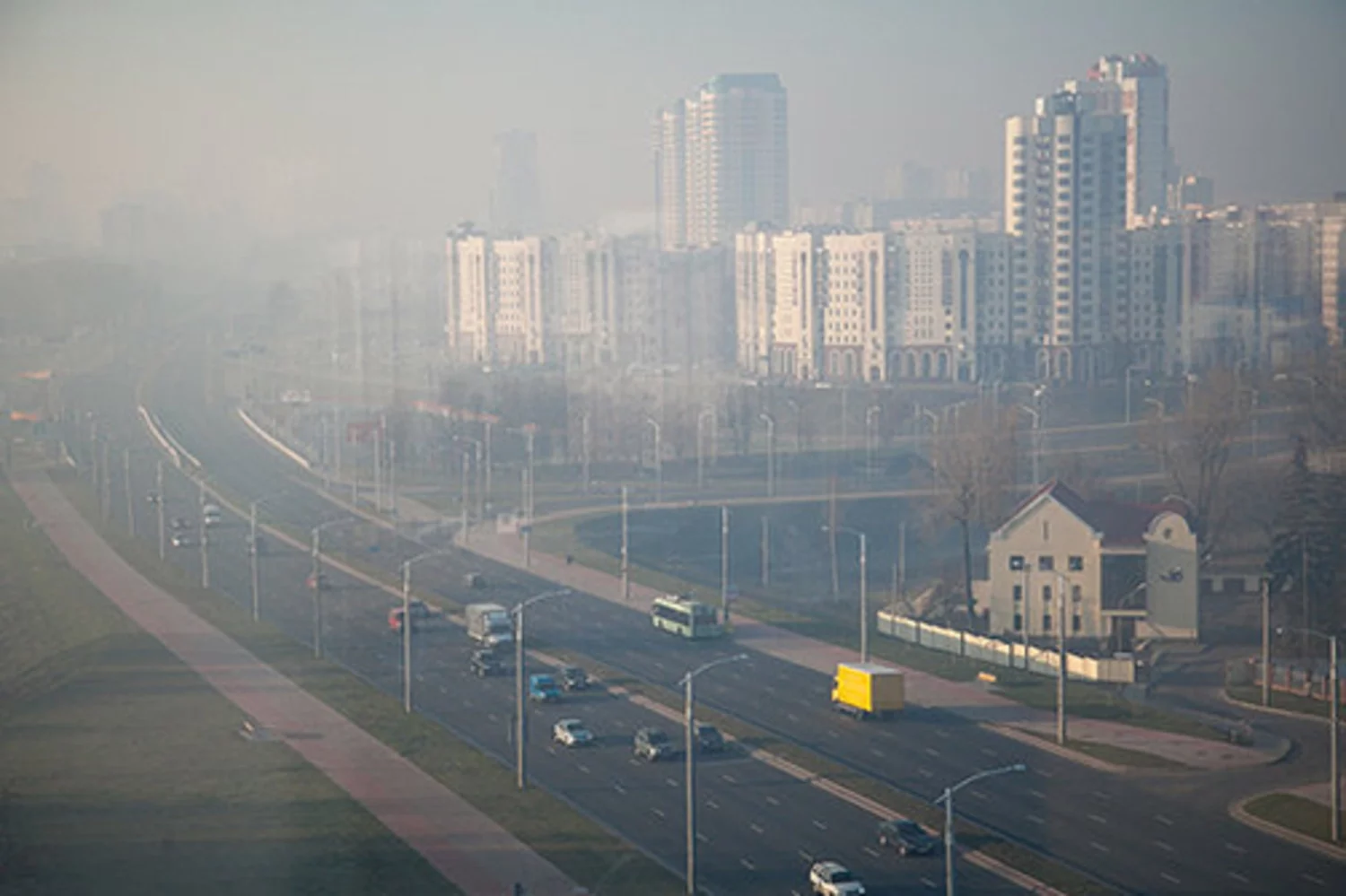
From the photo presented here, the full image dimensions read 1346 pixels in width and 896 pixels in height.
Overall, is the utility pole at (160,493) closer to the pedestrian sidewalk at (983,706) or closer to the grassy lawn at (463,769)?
the grassy lawn at (463,769)

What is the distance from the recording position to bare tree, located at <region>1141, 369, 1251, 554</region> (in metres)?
26.4

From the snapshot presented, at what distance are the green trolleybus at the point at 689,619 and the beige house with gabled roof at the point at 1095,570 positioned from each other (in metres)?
3.12

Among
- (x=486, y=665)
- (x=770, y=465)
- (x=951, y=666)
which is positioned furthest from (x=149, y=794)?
(x=770, y=465)

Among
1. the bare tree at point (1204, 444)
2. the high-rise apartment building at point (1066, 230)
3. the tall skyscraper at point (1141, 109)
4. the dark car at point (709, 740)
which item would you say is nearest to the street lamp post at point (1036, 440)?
the bare tree at point (1204, 444)

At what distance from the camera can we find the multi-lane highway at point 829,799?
11.6 metres

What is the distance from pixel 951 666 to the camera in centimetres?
1789

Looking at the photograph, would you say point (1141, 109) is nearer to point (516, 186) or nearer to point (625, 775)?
point (516, 186)

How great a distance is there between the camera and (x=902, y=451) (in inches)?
1396

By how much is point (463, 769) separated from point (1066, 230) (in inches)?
1423

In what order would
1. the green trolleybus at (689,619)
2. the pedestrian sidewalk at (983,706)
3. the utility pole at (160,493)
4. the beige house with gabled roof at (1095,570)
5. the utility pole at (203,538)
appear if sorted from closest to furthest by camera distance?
the pedestrian sidewalk at (983,706), the green trolleybus at (689,619), the beige house with gabled roof at (1095,570), the utility pole at (203,538), the utility pole at (160,493)

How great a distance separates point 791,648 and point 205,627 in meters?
6.19

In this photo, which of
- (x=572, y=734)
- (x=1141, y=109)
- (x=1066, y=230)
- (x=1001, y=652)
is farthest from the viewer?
(x=1141, y=109)

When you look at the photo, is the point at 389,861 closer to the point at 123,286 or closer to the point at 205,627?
the point at 205,627

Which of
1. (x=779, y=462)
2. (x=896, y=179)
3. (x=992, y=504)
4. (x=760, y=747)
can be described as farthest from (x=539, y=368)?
(x=896, y=179)
